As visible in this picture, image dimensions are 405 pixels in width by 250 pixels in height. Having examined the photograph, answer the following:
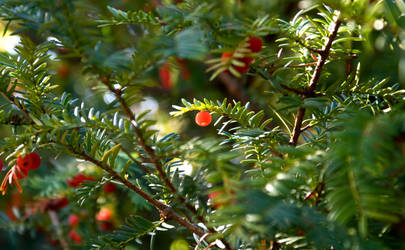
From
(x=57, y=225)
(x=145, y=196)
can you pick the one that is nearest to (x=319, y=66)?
(x=145, y=196)

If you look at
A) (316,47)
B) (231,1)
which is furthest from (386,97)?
(231,1)

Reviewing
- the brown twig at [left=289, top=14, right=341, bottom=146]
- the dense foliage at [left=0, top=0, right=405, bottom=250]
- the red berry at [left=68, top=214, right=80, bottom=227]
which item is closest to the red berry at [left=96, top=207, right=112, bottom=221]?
the red berry at [left=68, top=214, right=80, bottom=227]

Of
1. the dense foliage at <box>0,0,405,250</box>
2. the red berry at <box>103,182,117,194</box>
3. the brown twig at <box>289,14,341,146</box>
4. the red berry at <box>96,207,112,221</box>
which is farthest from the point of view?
the red berry at <box>96,207,112,221</box>

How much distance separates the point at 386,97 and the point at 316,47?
11cm

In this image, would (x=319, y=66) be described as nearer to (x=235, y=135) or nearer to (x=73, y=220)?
(x=235, y=135)

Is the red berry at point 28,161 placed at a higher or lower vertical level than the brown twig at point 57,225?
higher

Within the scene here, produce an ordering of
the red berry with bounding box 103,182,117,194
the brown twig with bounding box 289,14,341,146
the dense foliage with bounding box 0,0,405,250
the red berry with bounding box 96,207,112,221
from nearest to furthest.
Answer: the dense foliage with bounding box 0,0,405,250
the brown twig with bounding box 289,14,341,146
the red berry with bounding box 103,182,117,194
the red berry with bounding box 96,207,112,221

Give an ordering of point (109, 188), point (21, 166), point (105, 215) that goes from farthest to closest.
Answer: point (105, 215), point (109, 188), point (21, 166)

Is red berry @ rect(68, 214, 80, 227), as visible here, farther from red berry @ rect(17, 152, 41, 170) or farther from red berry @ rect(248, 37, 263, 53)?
red berry @ rect(248, 37, 263, 53)

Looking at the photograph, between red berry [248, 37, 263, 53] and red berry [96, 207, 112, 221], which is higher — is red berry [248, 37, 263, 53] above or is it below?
above

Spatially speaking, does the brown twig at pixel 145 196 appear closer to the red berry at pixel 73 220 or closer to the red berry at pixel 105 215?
the red berry at pixel 73 220

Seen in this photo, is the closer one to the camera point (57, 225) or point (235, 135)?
point (235, 135)

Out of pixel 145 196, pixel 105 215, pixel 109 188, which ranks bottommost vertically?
pixel 105 215

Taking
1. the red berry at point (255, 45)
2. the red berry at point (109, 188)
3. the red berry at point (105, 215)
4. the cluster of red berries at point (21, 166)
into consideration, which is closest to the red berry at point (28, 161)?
the cluster of red berries at point (21, 166)
